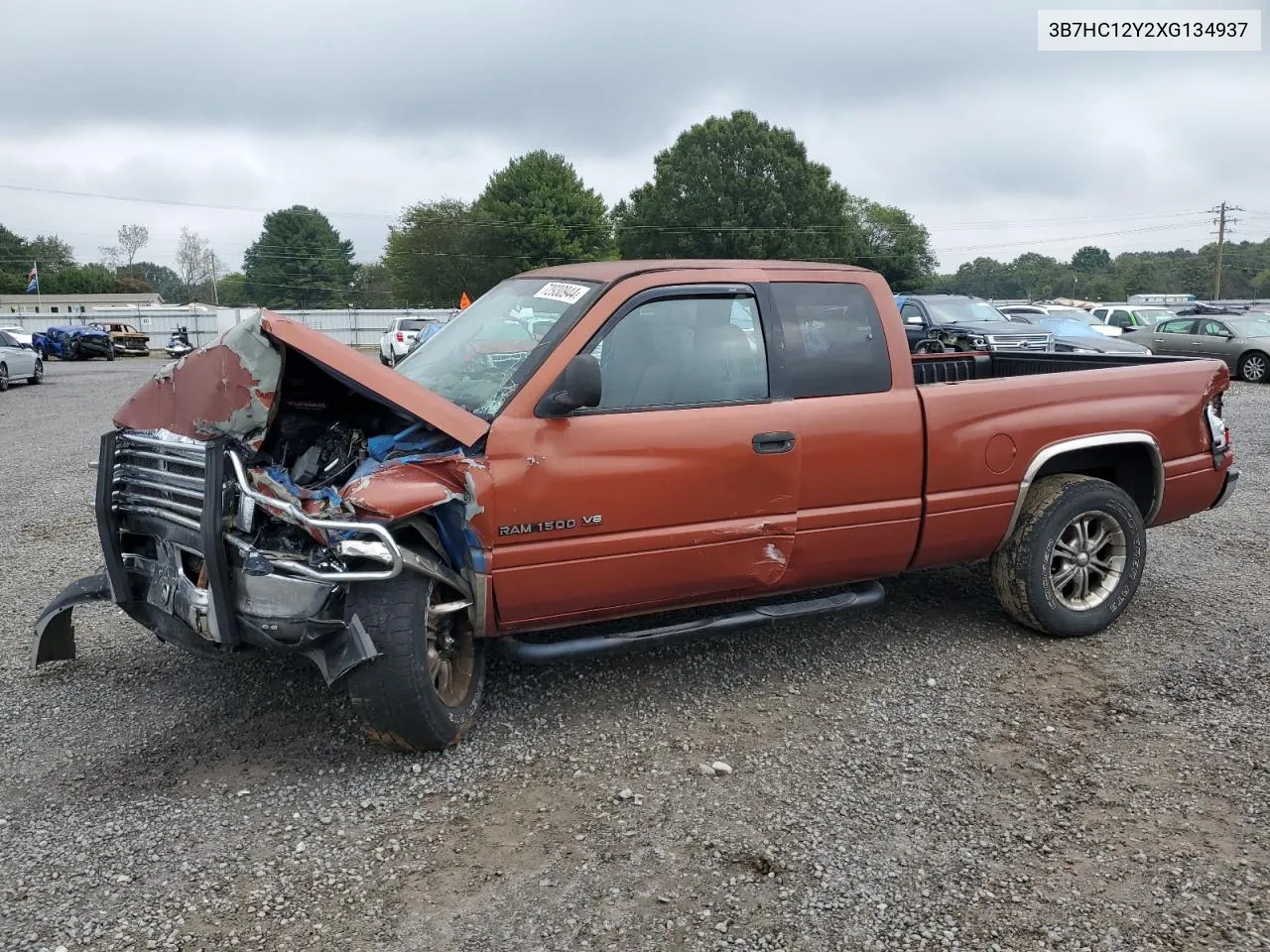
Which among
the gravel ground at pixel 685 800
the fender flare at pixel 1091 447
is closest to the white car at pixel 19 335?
the gravel ground at pixel 685 800

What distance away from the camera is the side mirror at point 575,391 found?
349 cm

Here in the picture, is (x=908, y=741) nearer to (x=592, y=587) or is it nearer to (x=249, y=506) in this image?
(x=592, y=587)

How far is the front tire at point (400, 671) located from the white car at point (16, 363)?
2100 centimetres

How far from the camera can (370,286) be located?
3757 inches

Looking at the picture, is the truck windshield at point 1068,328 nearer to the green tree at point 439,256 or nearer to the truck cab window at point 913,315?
the truck cab window at point 913,315

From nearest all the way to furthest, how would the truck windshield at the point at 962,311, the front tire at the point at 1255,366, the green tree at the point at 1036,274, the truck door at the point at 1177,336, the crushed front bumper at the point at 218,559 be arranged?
the crushed front bumper at the point at 218,559 → the truck windshield at the point at 962,311 → the front tire at the point at 1255,366 → the truck door at the point at 1177,336 → the green tree at the point at 1036,274

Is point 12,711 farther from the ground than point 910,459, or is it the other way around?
point 910,459

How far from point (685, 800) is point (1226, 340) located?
64.1ft

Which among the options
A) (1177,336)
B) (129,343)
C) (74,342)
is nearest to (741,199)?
Answer: (129,343)

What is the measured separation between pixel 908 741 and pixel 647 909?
1464 millimetres

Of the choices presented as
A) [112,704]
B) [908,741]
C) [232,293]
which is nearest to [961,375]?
[908,741]

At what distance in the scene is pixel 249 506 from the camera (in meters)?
3.30

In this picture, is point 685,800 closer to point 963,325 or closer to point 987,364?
point 987,364

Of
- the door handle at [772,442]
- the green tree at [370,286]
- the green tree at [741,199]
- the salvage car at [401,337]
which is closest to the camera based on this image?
the door handle at [772,442]
